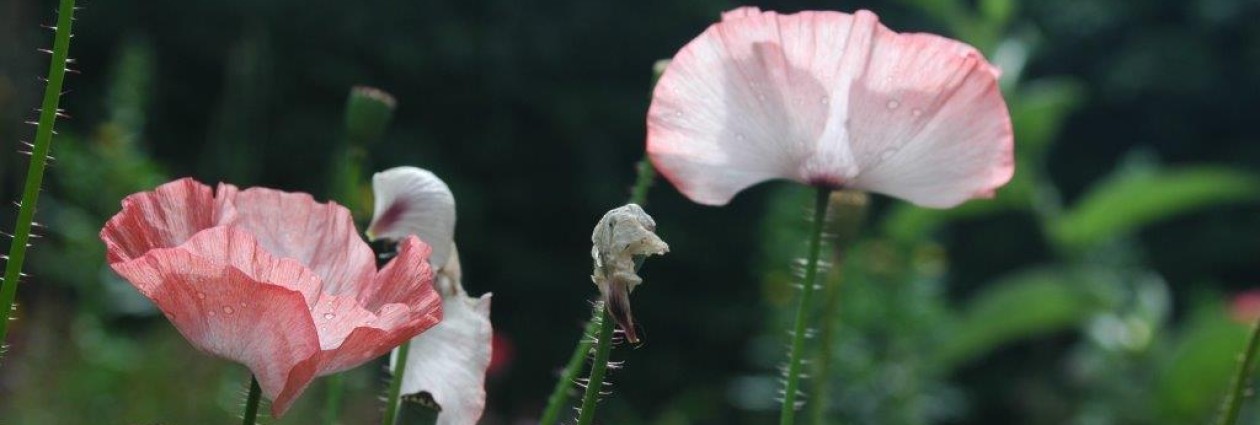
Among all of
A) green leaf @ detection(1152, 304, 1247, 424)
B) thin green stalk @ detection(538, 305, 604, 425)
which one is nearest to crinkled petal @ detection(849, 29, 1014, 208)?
thin green stalk @ detection(538, 305, 604, 425)

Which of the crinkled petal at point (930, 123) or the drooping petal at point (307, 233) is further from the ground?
the crinkled petal at point (930, 123)

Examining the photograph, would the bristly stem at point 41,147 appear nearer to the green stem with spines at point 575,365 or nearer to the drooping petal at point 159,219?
the drooping petal at point 159,219

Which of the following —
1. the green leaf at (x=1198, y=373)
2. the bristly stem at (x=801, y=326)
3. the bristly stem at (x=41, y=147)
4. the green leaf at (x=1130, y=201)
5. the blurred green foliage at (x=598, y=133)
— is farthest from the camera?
the blurred green foliage at (x=598, y=133)

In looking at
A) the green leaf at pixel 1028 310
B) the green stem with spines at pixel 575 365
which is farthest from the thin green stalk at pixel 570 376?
the green leaf at pixel 1028 310

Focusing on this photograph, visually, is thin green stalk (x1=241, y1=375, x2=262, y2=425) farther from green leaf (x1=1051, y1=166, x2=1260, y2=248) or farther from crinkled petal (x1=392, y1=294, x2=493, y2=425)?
green leaf (x1=1051, y1=166, x2=1260, y2=248)

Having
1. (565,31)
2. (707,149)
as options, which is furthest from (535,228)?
(707,149)

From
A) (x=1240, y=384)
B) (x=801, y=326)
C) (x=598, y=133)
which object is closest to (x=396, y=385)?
(x=801, y=326)

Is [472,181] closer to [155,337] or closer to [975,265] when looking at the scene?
[975,265]
